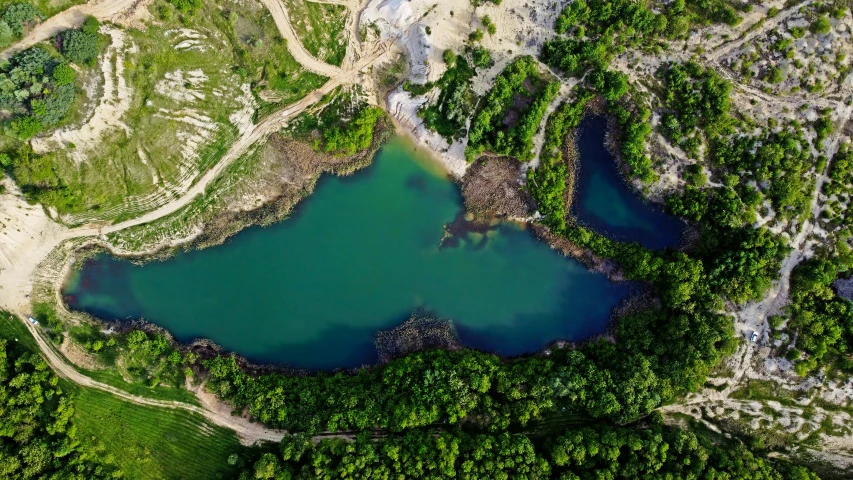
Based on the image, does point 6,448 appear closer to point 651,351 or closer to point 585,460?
point 585,460

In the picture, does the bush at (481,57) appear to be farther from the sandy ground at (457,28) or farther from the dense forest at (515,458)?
the dense forest at (515,458)

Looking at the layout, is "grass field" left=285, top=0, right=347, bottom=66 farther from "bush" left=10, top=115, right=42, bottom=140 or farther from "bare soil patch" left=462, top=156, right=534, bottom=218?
"bush" left=10, top=115, right=42, bottom=140

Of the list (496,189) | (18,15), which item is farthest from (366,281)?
(18,15)

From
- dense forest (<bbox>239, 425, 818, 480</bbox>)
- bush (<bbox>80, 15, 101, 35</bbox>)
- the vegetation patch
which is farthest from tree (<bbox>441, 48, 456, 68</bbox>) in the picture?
dense forest (<bbox>239, 425, 818, 480</bbox>)

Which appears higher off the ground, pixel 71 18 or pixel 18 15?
pixel 71 18

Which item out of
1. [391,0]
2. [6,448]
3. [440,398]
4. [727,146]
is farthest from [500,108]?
[6,448]

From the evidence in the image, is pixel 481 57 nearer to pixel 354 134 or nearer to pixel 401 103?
pixel 401 103

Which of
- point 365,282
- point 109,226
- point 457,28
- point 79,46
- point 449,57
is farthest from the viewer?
point 365,282
